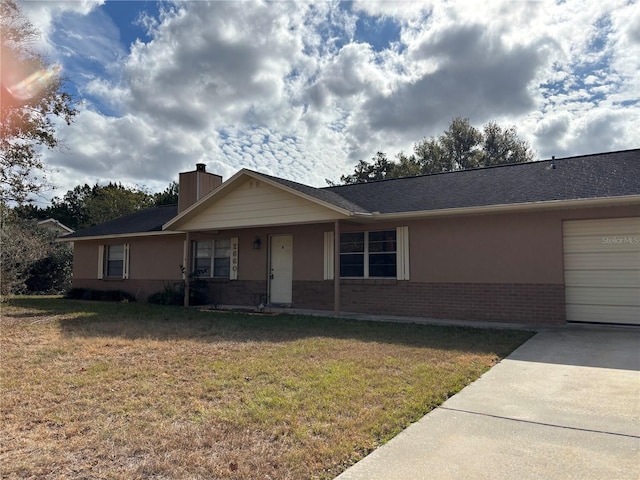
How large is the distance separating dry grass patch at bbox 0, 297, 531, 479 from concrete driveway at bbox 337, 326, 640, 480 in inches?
9.4

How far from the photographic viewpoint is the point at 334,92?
1627cm

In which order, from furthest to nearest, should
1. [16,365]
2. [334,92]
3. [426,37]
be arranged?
[334,92]
[426,37]
[16,365]

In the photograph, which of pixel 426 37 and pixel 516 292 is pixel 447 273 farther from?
pixel 426 37

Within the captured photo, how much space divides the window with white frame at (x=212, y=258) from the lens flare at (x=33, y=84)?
27.2 feet

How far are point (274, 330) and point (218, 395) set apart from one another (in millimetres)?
4320

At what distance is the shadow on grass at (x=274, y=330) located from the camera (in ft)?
24.6

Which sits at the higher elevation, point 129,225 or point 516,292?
point 129,225

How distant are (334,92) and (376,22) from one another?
5007 mm

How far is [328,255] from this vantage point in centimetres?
1252

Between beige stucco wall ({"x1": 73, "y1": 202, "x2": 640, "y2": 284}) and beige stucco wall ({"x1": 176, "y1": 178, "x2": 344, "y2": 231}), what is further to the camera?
beige stucco wall ({"x1": 176, "y1": 178, "x2": 344, "y2": 231})

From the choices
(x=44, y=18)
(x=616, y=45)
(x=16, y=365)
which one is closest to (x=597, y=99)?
(x=616, y=45)

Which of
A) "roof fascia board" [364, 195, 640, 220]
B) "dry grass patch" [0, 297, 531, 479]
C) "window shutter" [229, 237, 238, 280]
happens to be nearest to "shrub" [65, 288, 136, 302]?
"window shutter" [229, 237, 238, 280]

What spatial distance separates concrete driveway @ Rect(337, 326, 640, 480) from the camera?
293cm

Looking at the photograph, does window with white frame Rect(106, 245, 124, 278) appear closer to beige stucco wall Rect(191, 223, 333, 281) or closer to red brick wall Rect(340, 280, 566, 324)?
beige stucco wall Rect(191, 223, 333, 281)
